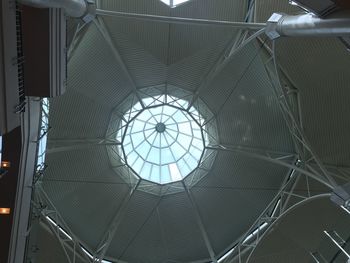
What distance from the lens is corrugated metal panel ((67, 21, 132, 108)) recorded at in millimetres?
28219

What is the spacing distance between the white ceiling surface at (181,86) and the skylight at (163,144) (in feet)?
5.70

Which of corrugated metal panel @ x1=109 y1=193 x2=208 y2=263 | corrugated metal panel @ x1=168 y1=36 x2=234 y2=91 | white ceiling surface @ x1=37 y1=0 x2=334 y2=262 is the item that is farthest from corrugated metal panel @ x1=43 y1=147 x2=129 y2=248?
corrugated metal panel @ x1=168 y1=36 x2=234 y2=91

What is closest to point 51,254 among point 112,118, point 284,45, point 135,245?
point 135,245

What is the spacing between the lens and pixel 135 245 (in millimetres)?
35625

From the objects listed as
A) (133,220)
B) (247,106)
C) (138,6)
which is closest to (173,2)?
(138,6)

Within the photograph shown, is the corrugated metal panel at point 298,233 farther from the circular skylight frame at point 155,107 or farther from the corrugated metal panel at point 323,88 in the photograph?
the circular skylight frame at point 155,107

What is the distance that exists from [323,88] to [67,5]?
1684 cm

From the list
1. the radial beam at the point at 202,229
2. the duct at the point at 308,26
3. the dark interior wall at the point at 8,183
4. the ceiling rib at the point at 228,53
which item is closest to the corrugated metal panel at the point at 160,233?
the radial beam at the point at 202,229

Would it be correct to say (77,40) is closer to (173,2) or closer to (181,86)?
(173,2)

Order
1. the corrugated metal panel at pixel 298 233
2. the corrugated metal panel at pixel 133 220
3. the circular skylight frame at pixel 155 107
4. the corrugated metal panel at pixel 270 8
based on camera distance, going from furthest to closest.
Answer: the corrugated metal panel at pixel 133 220
the circular skylight frame at pixel 155 107
the corrugated metal panel at pixel 298 233
the corrugated metal panel at pixel 270 8

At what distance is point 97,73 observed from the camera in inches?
1166

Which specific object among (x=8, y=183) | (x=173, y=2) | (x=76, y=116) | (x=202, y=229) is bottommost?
(x=202, y=229)

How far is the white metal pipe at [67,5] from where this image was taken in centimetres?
1461

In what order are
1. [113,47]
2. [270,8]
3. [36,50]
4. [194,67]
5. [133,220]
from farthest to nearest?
[133,220], [194,67], [113,47], [270,8], [36,50]
